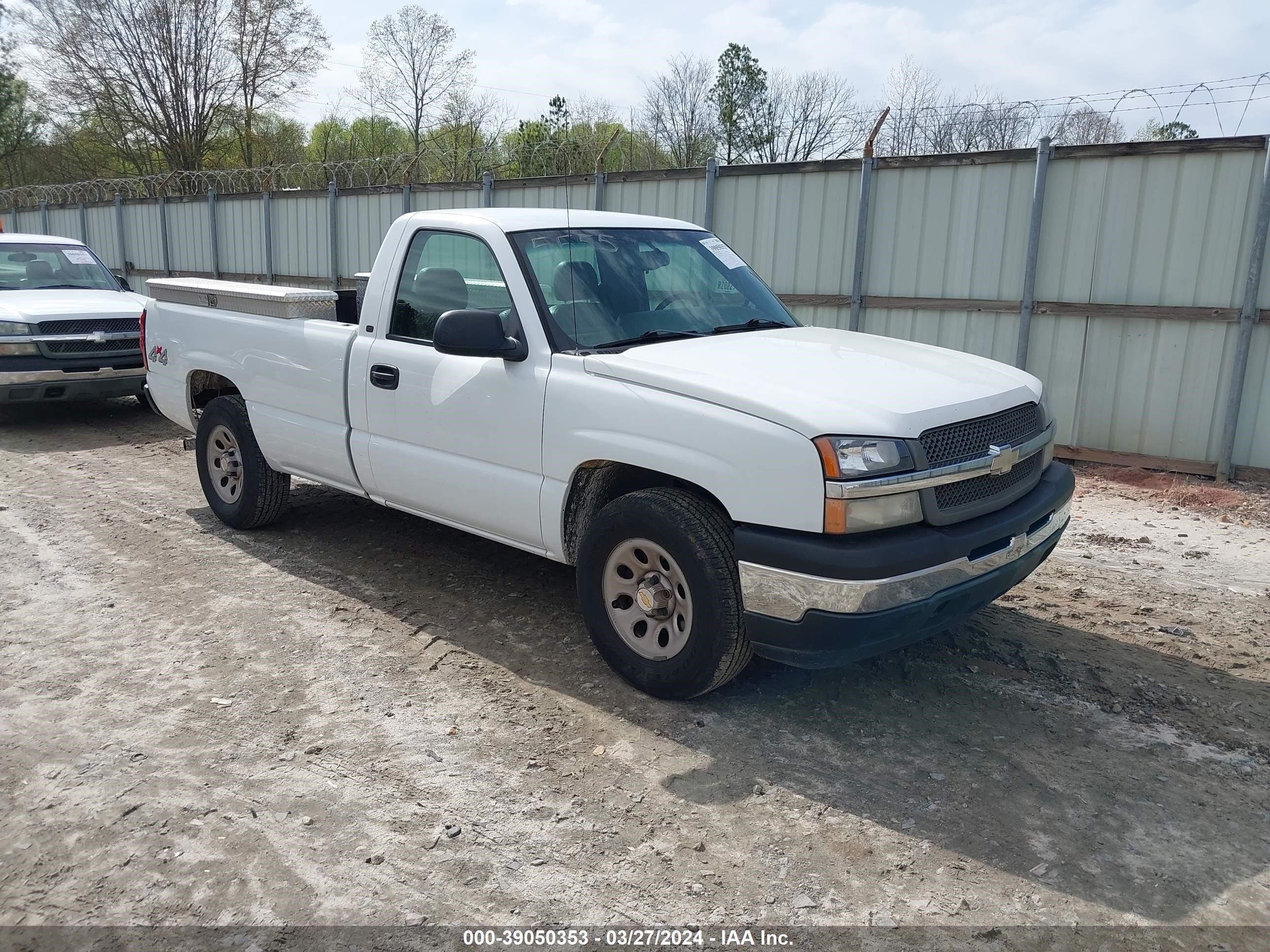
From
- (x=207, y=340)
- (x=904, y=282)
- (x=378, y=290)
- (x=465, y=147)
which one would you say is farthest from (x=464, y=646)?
(x=465, y=147)

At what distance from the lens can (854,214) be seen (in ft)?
32.1

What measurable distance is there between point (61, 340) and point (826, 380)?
333 inches

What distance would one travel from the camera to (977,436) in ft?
12.9

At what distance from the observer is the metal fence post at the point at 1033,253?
859 centimetres

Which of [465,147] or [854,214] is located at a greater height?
[465,147]

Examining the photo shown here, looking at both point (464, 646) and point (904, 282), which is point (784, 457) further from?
point (904, 282)

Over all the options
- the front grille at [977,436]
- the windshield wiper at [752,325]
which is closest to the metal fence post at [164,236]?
the windshield wiper at [752,325]

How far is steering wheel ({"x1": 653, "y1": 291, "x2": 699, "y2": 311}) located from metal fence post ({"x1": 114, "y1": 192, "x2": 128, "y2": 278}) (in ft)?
65.5

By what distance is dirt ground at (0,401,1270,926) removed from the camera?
3.01 m

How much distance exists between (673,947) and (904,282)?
7.83 metres

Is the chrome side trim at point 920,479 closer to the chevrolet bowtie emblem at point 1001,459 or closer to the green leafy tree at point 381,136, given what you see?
the chevrolet bowtie emblem at point 1001,459

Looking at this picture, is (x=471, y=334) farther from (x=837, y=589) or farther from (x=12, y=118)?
(x=12, y=118)

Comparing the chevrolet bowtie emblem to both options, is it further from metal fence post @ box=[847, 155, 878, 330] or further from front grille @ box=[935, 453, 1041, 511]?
metal fence post @ box=[847, 155, 878, 330]

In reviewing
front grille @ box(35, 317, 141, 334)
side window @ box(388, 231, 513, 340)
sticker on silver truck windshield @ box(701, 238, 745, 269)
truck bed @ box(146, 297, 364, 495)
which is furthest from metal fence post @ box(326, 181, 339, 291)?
sticker on silver truck windshield @ box(701, 238, 745, 269)
